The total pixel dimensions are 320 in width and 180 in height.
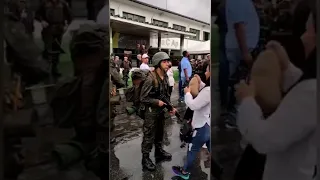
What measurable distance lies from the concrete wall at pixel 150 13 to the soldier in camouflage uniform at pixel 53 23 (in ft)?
38.8

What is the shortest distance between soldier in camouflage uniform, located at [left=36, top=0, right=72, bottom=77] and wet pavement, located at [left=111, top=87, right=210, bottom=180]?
10.5ft

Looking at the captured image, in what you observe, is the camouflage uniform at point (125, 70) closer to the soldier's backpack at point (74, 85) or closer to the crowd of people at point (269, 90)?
the soldier's backpack at point (74, 85)

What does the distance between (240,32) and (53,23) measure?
1088 millimetres

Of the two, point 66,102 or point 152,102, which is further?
point 152,102

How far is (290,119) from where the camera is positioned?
1.94m

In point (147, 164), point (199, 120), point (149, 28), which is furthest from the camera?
point (149, 28)

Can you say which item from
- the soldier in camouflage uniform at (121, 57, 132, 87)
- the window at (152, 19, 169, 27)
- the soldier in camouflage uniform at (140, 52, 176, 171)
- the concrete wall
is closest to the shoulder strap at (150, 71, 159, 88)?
the soldier in camouflage uniform at (140, 52, 176, 171)

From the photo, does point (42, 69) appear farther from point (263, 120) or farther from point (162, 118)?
point (162, 118)

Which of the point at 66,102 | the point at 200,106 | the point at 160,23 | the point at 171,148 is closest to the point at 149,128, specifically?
the point at 200,106

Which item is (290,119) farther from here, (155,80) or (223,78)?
(155,80)

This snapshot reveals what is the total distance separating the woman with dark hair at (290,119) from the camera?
190 centimetres

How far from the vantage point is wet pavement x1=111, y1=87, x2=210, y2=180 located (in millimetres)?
5184

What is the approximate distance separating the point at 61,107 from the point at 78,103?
4.2 inches

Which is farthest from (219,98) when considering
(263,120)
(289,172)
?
(289,172)
